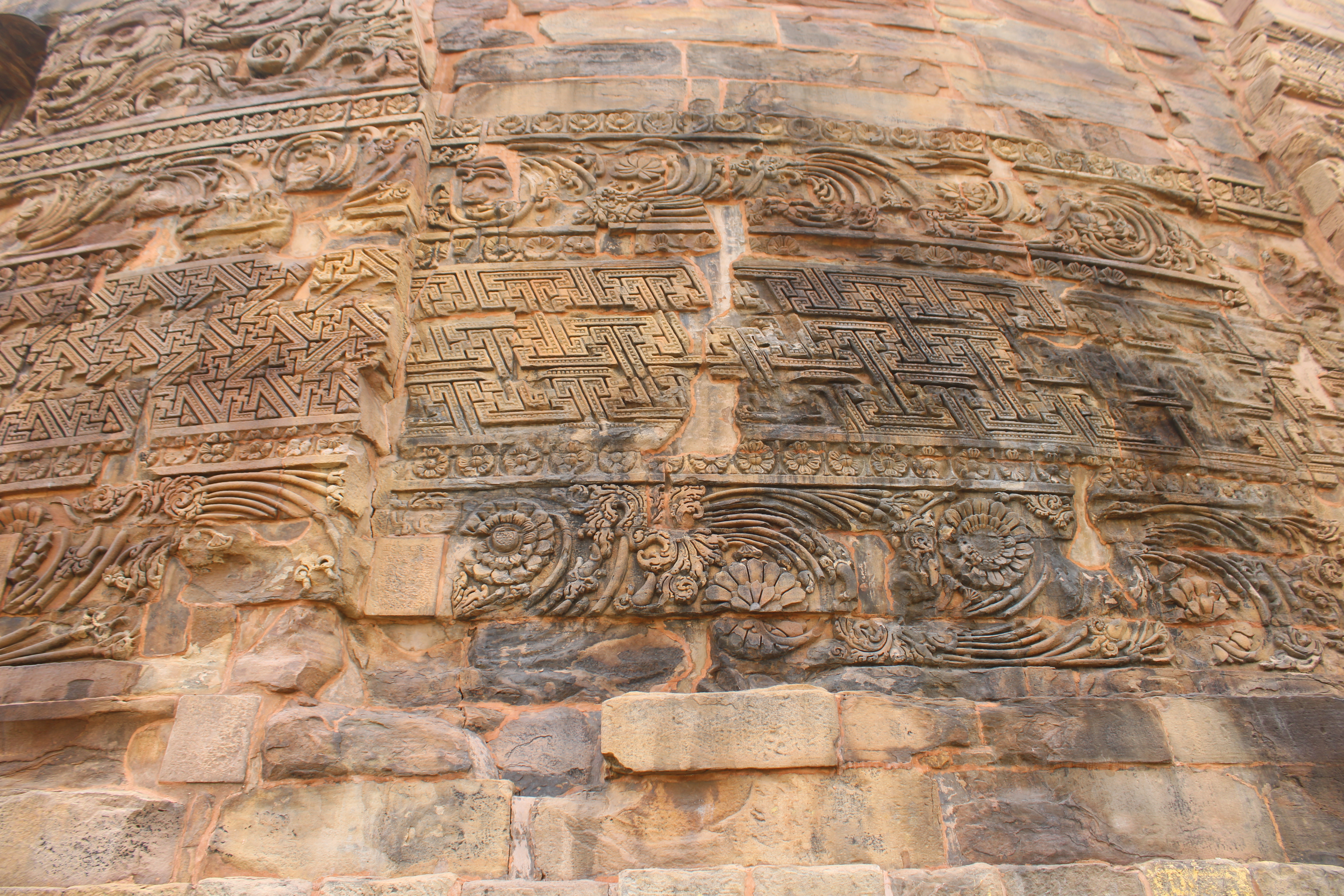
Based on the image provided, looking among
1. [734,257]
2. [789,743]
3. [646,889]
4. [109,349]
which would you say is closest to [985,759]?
[789,743]

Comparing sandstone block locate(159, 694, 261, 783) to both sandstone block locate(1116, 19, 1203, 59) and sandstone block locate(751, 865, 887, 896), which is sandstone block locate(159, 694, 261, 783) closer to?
sandstone block locate(751, 865, 887, 896)

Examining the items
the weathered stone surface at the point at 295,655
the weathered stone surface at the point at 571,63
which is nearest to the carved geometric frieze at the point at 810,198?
the weathered stone surface at the point at 571,63

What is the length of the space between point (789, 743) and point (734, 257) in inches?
93.9

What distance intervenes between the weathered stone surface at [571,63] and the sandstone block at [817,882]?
4220 millimetres

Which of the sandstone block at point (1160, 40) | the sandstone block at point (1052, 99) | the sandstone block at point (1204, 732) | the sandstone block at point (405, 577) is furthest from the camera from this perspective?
the sandstone block at point (1160, 40)

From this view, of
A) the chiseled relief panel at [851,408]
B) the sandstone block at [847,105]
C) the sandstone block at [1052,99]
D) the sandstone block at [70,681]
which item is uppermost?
the sandstone block at [1052,99]

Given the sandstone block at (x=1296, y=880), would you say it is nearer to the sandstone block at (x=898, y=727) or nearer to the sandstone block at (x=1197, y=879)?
the sandstone block at (x=1197, y=879)

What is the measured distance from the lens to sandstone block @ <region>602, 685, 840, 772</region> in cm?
262

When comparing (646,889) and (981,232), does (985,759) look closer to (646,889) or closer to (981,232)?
(646,889)

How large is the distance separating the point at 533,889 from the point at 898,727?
1.35m

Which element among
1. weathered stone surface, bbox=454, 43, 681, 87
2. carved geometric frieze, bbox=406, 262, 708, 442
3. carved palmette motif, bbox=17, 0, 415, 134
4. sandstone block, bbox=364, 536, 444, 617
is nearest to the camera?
sandstone block, bbox=364, 536, 444, 617

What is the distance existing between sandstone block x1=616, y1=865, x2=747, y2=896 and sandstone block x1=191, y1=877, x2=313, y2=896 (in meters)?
0.99

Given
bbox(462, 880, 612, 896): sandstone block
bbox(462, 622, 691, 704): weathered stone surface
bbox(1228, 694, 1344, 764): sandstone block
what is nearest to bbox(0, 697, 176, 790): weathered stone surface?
bbox(462, 622, 691, 704): weathered stone surface

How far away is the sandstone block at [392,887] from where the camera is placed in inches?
93.0
